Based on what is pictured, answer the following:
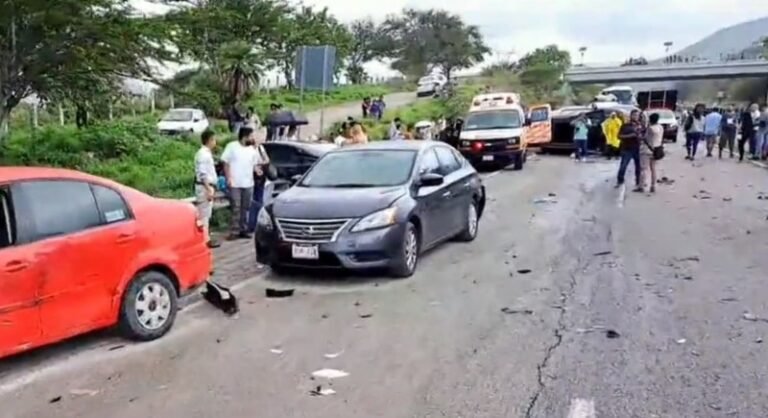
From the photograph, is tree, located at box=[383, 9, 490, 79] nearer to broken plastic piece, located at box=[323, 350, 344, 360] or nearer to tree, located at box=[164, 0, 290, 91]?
tree, located at box=[164, 0, 290, 91]

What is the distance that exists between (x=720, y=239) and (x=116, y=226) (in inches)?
336

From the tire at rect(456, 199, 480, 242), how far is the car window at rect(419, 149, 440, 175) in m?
1.07

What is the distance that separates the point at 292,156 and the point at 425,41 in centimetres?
6965

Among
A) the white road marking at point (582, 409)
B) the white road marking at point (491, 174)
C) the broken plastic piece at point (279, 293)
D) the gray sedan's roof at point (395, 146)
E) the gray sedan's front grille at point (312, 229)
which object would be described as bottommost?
the broken plastic piece at point (279, 293)

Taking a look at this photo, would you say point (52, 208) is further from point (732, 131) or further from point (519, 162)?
point (732, 131)

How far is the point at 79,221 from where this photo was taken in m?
6.29

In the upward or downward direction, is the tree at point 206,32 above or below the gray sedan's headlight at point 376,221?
above

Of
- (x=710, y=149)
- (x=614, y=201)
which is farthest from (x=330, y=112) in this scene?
(x=614, y=201)

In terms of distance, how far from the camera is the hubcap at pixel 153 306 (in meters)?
6.76

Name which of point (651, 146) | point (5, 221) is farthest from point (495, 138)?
point (5, 221)

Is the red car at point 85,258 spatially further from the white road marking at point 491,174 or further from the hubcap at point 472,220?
the white road marking at point 491,174

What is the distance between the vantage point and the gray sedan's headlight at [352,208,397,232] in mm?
8820

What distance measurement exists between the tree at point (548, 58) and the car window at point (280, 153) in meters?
71.9

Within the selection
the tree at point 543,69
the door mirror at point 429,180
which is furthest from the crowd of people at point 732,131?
the tree at point 543,69
